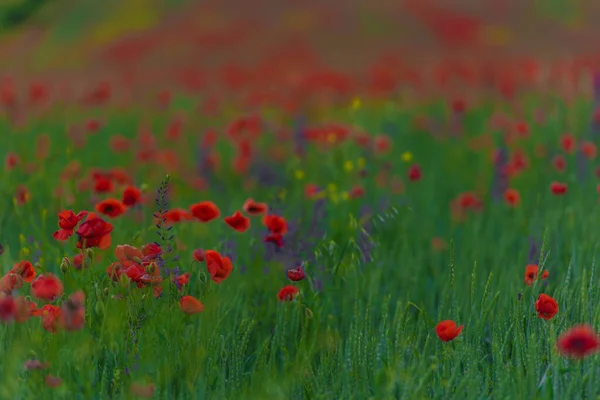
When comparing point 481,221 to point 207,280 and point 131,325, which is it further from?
point 131,325

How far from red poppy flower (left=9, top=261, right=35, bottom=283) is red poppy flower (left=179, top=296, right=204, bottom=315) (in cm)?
40

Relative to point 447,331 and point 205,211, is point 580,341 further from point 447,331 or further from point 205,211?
point 205,211

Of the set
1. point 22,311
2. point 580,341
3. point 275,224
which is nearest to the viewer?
point 580,341

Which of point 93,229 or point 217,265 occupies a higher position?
point 93,229

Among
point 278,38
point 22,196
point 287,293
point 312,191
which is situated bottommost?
point 278,38

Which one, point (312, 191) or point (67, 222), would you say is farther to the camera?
point (312, 191)

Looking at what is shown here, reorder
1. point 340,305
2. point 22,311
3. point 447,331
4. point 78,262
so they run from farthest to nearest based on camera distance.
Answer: point 340,305
point 78,262
point 447,331
point 22,311

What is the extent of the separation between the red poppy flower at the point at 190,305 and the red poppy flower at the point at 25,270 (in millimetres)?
397

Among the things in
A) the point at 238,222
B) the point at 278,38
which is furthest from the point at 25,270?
the point at 278,38

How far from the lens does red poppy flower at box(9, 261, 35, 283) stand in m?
1.80

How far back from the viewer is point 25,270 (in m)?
1.82

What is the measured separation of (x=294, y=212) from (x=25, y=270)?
1.41 m

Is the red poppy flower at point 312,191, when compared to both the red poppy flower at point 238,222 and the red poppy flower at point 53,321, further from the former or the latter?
the red poppy flower at point 53,321

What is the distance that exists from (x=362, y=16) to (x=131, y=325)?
6136mm
